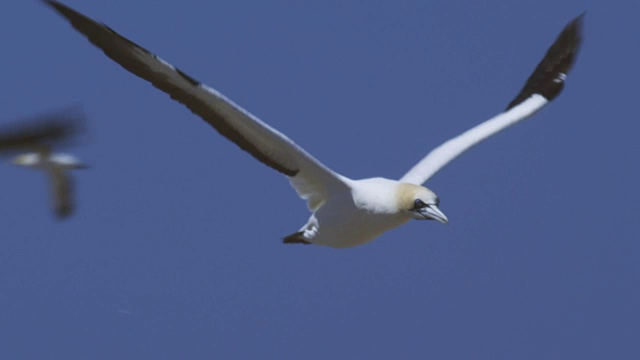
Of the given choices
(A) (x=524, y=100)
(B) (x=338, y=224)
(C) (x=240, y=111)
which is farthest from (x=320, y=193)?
(A) (x=524, y=100)

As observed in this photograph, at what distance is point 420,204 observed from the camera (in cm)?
1038

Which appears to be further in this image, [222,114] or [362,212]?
[362,212]

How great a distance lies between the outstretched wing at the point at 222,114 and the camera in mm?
8961

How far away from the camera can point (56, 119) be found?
A: 671 cm

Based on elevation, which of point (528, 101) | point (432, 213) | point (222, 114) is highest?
point (528, 101)

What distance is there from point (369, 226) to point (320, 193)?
65 centimetres

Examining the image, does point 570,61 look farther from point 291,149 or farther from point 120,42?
point 120,42

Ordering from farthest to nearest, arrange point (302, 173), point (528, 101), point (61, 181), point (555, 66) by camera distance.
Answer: point (61, 181)
point (555, 66)
point (528, 101)
point (302, 173)

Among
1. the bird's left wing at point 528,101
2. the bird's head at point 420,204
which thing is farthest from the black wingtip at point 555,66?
the bird's head at point 420,204

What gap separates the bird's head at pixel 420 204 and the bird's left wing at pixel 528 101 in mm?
1573

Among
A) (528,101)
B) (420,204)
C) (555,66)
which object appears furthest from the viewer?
(555,66)

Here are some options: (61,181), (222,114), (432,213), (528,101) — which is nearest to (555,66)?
(528,101)

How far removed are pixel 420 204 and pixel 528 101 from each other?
12.7 feet

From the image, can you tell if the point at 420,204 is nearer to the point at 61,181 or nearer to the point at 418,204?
the point at 418,204
